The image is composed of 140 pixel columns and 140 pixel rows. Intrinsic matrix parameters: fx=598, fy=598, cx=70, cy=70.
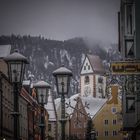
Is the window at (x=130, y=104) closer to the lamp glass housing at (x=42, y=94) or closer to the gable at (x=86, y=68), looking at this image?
the lamp glass housing at (x=42, y=94)

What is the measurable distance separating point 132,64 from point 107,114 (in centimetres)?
6347

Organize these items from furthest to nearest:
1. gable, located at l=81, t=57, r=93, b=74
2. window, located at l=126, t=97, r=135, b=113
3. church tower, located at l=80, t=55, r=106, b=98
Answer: gable, located at l=81, t=57, r=93, b=74 → church tower, located at l=80, t=55, r=106, b=98 → window, located at l=126, t=97, r=135, b=113

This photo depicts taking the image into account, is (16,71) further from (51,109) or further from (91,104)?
(91,104)

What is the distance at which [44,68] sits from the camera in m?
73.6

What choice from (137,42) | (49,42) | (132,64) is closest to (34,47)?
(49,42)

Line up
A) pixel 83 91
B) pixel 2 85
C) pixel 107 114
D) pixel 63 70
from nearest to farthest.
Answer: pixel 63 70
pixel 2 85
pixel 107 114
pixel 83 91

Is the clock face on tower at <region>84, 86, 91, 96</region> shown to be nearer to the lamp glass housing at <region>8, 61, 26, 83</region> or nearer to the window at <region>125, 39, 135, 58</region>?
the window at <region>125, 39, 135, 58</region>

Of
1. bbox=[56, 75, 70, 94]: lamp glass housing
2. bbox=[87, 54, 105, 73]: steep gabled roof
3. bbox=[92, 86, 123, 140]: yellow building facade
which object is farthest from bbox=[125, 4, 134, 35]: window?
bbox=[87, 54, 105, 73]: steep gabled roof

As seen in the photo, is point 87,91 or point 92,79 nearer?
point 87,91

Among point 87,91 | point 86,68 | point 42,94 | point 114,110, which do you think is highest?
point 86,68

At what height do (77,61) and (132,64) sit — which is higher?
(77,61)

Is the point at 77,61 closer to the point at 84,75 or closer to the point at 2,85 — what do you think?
the point at 84,75

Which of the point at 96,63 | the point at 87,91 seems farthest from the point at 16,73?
the point at 87,91

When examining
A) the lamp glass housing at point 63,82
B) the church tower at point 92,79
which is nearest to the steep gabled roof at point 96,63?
the church tower at point 92,79
